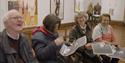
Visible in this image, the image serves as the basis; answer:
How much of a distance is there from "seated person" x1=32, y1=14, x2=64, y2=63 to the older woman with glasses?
0.77 feet

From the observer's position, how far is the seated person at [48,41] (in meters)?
3.21

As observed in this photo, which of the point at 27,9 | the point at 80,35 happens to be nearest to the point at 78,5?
the point at 27,9

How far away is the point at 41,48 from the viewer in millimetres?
3268

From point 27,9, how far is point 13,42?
505 centimetres

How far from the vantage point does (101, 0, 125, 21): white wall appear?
12.9m

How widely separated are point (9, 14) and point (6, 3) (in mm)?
4287

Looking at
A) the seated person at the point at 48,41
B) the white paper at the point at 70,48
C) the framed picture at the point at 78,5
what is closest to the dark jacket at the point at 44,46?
the seated person at the point at 48,41

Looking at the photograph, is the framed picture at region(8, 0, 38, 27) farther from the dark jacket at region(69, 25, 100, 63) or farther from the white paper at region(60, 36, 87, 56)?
the white paper at region(60, 36, 87, 56)

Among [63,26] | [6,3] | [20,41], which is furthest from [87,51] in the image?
[63,26]

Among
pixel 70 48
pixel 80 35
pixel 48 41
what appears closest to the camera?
pixel 48 41

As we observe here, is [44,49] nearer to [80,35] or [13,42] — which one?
[13,42]

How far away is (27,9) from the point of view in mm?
7898

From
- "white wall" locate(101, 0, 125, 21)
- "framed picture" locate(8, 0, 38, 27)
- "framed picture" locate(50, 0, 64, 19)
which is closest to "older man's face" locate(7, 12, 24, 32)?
"framed picture" locate(8, 0, 38, 27)

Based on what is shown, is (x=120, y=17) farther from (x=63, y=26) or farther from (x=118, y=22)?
(x=63, y=26)
